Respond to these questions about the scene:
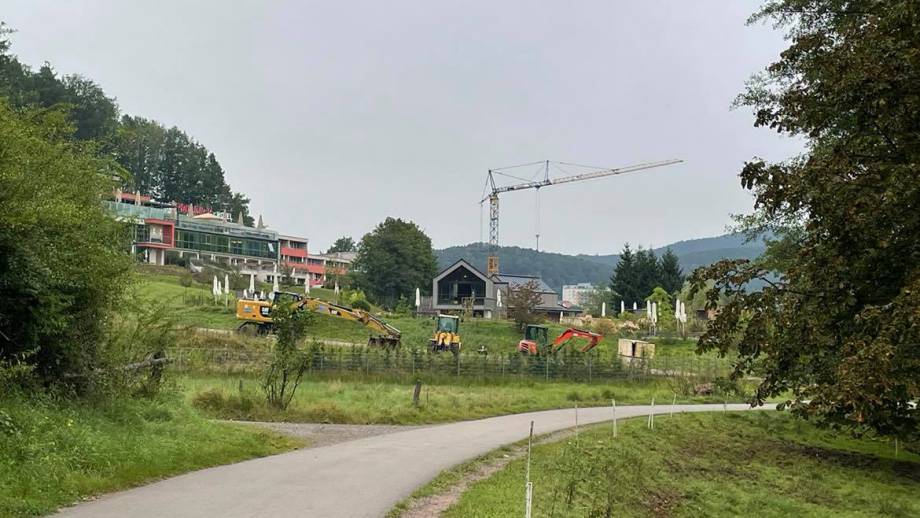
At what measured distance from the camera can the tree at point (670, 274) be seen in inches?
3310

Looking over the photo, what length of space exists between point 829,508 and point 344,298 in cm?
5595

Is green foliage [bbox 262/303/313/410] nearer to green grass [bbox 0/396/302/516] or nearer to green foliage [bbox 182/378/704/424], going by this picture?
green foliage [bbox 182/378/704/424]

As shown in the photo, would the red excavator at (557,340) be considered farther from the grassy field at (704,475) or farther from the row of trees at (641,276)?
the row of trees at (641,276)

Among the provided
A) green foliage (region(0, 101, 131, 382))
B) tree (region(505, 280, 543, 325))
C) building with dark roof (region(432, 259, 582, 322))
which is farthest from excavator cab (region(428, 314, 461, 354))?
building with dark roof (region(432, 259, 582, 322))

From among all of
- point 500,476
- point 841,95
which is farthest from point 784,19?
point 500,476

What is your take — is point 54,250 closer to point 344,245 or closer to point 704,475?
point 704,475

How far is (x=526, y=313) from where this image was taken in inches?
2130

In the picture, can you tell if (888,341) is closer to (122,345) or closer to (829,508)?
(829,508)

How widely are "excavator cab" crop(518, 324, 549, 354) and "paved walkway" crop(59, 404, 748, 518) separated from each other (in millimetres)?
23889

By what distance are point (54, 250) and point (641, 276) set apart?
77.2m

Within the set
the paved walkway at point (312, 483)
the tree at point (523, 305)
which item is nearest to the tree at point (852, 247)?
the paved walkway at point (312, 483)

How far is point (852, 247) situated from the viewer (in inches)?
499

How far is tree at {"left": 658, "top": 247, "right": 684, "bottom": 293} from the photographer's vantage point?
8406 centimetres

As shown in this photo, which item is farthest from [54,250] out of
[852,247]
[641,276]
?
[641,276]
